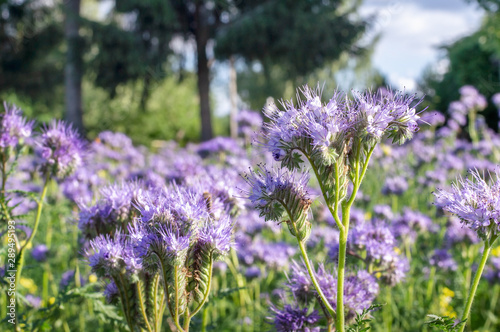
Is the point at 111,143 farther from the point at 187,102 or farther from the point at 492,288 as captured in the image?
the point at 187,102

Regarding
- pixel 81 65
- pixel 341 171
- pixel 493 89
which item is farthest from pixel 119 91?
pixel 341 171

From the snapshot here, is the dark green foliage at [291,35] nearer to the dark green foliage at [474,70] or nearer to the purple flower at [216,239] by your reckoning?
the dark green foliage at [474,70]

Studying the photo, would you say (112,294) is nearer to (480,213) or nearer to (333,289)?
(333,289)

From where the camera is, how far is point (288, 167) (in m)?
1.50

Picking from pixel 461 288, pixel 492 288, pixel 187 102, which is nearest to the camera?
pixel 461 288

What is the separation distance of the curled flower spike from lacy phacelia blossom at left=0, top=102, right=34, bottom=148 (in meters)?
1.43

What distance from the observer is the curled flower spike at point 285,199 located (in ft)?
4.84

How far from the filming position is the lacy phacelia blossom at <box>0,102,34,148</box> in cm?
222

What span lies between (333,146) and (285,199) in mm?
246

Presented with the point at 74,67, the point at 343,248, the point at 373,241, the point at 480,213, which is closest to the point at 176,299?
the point at 343,248

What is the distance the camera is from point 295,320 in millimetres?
1774

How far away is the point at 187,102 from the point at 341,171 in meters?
29.4

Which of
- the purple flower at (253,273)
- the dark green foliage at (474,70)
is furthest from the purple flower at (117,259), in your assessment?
the dark green foliage at (474,70)

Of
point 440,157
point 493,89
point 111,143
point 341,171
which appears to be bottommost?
point 341,171
